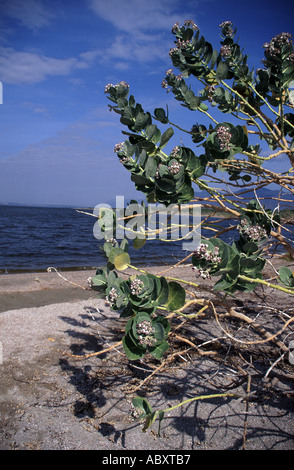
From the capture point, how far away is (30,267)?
9477mm

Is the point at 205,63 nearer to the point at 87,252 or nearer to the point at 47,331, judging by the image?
the point at 47,331

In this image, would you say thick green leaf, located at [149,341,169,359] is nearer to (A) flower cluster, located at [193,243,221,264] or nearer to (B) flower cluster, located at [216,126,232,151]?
(A) flower cluster, located at [193,243,221,264]

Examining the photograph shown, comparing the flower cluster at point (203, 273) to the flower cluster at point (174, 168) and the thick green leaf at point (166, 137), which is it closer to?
the flower cluster at point (174, 168)

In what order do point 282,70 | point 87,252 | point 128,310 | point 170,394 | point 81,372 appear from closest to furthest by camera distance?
point 128,310 → point 282,70 → point 170,394 → point 81,372 → point 87,252

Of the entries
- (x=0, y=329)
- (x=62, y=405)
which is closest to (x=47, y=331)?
(x=0, y=329)

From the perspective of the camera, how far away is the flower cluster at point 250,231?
1.51 m

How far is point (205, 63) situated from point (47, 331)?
109 inches

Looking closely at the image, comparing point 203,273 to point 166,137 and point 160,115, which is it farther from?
point 160,115

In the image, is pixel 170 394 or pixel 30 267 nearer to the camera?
pixel 170 394

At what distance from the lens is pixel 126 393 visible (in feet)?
7.72

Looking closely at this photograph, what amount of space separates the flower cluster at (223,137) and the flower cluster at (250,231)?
0.34 metres

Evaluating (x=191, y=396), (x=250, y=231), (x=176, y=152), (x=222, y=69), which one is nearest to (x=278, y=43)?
(x=222, y=69)

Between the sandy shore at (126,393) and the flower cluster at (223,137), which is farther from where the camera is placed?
the sandy shore at (126,393)

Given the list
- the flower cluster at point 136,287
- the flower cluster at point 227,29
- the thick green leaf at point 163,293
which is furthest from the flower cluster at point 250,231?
the flower cluster at point 227,29
